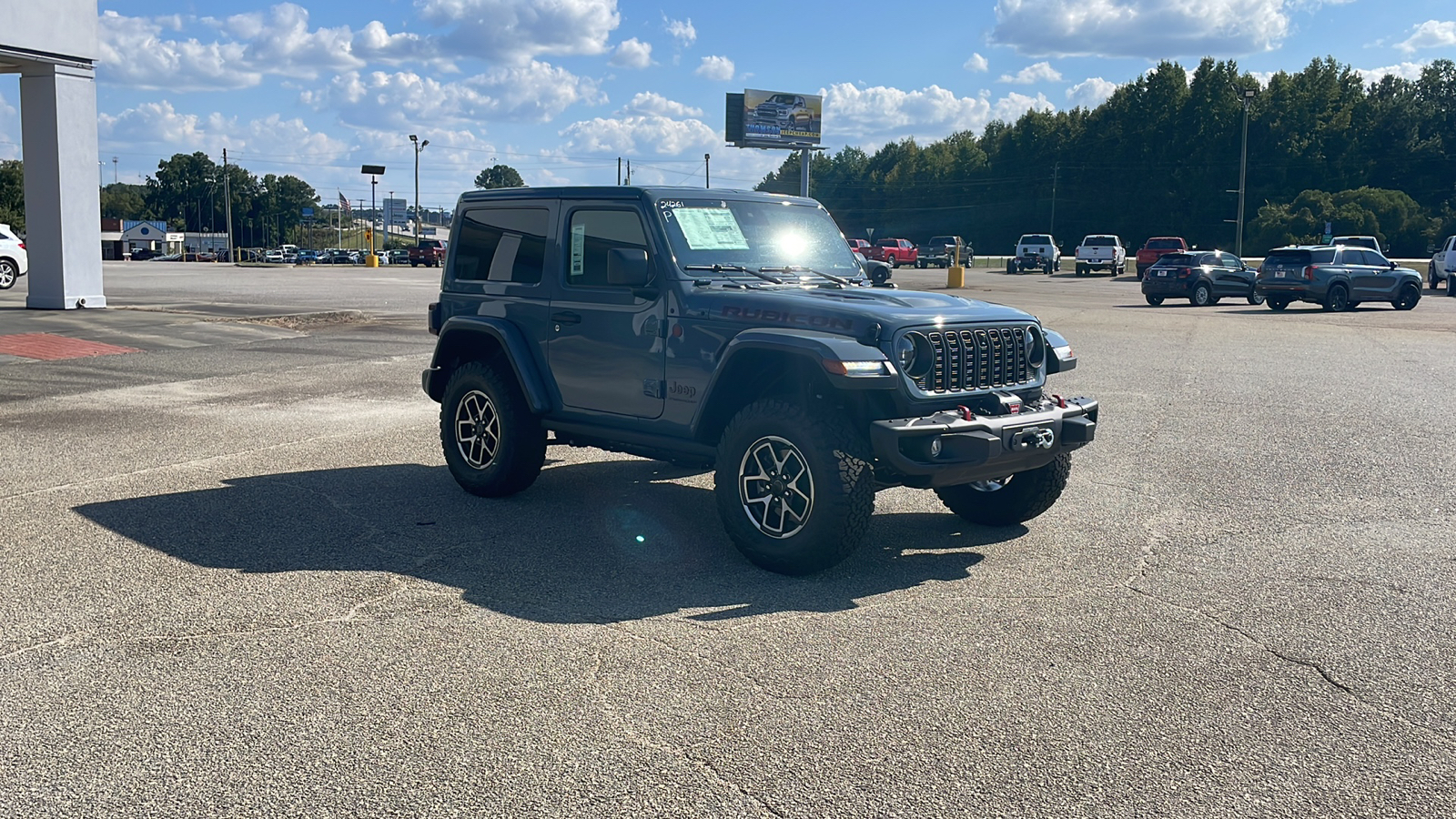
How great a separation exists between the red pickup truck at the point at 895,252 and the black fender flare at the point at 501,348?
59647 mm

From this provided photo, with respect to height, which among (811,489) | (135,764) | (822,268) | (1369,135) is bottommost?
(135,764)

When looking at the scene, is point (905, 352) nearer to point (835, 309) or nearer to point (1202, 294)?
point (835, 309)

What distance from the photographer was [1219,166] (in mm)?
115000

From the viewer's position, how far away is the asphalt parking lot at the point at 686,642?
12.5ft

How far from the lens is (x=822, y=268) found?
746cm

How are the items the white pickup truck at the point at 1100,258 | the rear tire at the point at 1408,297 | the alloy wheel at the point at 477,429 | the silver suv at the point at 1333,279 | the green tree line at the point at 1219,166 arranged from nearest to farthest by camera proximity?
the alloy wheel at the point at 477,429 < the silver suv at the point at 1333,279 < the rear tire at the point at 1408,297 < the white pickup truck at the point at 1100,258 < the green tree line at the point at 1219,166

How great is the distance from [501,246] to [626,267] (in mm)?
1636

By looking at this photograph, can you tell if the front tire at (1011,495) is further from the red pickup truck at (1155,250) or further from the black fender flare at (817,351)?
the red pickup truck at (1155,250)

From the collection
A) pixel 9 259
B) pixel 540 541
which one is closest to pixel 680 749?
pixel 540 541

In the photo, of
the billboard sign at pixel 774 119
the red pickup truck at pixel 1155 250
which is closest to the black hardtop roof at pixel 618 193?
the red pickup truck at pixel 1155 250

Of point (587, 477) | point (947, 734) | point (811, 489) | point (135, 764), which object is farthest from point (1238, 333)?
point (135, 764)

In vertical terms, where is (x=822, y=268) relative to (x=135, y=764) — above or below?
above

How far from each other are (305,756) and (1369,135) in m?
121

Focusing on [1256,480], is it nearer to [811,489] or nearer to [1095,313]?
[811,489]
